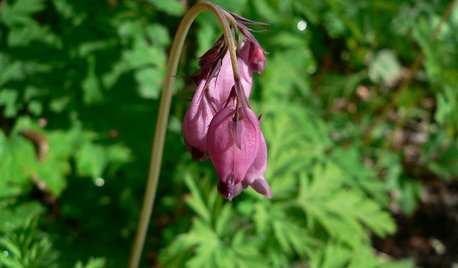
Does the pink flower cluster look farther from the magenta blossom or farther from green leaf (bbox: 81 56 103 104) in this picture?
green leaf (bbox: 81 56 103 104)

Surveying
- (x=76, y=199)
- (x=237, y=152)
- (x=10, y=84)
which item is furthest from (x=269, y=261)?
(x=10, y=84)

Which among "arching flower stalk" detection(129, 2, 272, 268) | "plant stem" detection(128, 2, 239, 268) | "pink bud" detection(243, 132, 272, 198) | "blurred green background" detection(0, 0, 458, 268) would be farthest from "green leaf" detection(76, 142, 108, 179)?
"pink bud" detection(243, 132, 272, 198)

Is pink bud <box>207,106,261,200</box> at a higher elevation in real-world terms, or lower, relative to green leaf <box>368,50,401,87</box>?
higher

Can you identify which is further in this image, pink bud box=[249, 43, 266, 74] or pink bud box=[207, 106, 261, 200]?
pink bud box=[249, 43, 266, 74]

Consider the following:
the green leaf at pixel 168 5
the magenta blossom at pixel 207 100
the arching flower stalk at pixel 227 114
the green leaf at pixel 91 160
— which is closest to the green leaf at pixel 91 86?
the green leaf at pixel 91 160

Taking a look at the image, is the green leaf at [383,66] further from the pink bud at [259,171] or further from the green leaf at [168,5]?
the pink bud at [259,171]

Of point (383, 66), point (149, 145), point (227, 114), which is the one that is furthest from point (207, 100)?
point (383, 66)

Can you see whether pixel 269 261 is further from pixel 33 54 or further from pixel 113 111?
pixel 33 54
